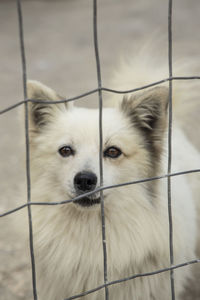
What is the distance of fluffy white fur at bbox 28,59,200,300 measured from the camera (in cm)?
227

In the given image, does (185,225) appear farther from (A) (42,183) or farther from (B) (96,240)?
(A) (42,183)

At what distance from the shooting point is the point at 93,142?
7.49 feet

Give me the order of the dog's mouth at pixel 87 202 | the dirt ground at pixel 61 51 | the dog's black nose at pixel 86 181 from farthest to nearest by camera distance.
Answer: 1. the dirt ground at pixel 61 51
2. the dog's mouth at pixel 87 202
3. the dog's black nose at pixel 86 181

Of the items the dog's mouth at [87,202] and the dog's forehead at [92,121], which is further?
the dog's forehead at [92,121]

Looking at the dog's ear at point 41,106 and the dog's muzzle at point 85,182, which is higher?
the dog's ear at point 41,106

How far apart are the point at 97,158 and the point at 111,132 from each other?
194 millimetres

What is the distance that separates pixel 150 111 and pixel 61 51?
5.81 metres

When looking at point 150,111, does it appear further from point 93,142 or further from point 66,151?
point 66,151

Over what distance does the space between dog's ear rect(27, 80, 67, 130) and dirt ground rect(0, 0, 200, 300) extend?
1.30m

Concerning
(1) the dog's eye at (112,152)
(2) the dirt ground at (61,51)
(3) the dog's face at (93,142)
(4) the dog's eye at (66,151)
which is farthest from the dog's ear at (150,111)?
(2) the dirt ground at (61,51)

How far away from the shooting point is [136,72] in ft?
10.00

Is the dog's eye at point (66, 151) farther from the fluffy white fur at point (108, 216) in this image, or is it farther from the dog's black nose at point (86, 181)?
the dog's black nose at point (86, 181)

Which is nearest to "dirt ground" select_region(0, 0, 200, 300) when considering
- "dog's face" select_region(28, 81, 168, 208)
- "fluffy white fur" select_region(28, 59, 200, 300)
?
"fluffy white fur" select_region(28, 59, 200, 300)

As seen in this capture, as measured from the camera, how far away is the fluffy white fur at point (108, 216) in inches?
89.4
